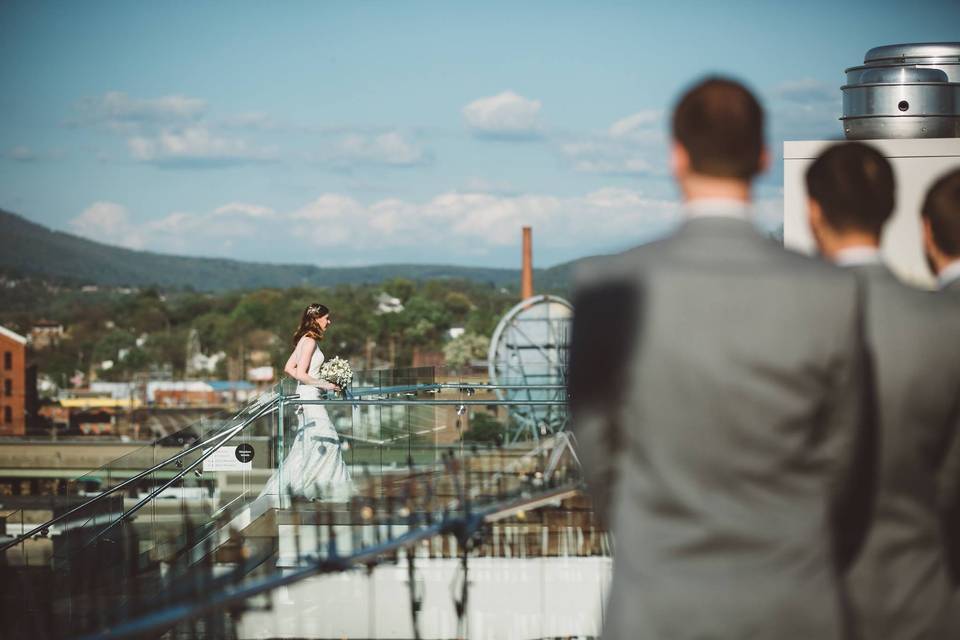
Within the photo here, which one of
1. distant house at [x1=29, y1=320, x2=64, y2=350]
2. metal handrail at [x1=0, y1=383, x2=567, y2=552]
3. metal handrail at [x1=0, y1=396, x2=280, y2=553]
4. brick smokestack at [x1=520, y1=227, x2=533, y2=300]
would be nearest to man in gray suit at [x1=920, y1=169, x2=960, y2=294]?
metal handrail at [x1=0, y1=383, x2=567, y2=552]

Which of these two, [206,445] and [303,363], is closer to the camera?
[206,445]

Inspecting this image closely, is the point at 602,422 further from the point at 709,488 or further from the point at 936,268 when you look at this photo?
the point at 936,268

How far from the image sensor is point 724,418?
230 cm

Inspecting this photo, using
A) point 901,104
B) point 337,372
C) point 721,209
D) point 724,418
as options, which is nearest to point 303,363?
point 337,372

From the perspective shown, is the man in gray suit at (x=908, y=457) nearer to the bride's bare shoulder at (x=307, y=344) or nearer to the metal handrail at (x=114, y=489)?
the metal handrail at (x=114, y=489)

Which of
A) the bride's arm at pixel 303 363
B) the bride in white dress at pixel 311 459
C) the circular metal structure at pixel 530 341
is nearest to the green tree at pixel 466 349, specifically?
the circular metal structure at pixel 530 341

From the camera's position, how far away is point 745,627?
2305mm

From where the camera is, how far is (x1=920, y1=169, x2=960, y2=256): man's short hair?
335 cm

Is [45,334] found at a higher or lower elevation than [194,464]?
lower

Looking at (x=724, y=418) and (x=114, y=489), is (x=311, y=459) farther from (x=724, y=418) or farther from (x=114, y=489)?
(x=724, y=418)

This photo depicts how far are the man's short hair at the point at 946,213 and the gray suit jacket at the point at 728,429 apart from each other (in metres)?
1.07

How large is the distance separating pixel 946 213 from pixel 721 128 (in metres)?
1.16

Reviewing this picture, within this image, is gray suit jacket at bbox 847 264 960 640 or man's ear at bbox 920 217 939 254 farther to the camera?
man's ear at bbox 920 217 939 254

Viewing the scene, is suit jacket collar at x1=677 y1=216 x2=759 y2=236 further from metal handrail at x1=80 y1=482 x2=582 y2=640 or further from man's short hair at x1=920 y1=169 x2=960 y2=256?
metal handrail at x1=80 y1=482 x2=582 y2=640
